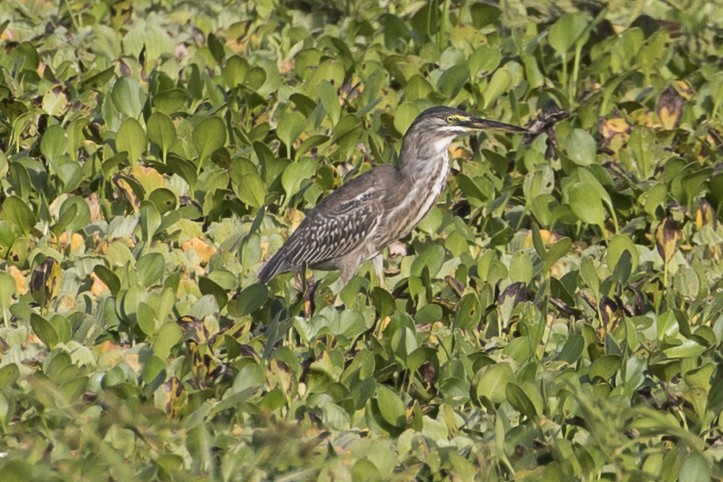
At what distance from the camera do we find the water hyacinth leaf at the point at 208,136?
8453 millimetres

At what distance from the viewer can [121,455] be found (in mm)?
5746

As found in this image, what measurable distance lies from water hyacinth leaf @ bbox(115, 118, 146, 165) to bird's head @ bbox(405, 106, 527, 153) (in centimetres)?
139

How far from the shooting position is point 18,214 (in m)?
7.77

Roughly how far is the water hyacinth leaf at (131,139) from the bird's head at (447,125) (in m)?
1.39

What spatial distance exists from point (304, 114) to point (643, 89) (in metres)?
2.02

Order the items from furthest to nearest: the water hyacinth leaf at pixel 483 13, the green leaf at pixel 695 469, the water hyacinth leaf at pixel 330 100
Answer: the water hyacinth leaf at pixel 483 13 → the water hyacinth leaf at pixel 330 100 → the green leaf at pixel 695 469

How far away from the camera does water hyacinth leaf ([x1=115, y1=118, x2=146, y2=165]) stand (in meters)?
8.42

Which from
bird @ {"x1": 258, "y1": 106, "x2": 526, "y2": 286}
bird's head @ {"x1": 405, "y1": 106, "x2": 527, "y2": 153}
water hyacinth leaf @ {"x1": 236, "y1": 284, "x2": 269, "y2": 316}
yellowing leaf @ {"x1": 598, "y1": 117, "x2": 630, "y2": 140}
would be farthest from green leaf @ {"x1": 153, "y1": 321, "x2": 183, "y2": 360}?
yellowing leaf @ {"x1": 598, "y1": 117, "x2": 630, "y2": 140}

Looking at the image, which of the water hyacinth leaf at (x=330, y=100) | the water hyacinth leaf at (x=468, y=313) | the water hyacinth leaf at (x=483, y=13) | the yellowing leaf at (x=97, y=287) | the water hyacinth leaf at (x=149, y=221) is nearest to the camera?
the water hyacinth leaf at (x=468, y=313)

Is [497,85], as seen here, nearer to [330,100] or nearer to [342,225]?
[330,100]

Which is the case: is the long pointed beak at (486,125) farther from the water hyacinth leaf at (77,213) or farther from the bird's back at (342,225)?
the water hyacinth leaf at (77,213)

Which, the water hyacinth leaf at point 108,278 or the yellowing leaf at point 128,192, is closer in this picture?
the water hyacinth leaf at point 108,278

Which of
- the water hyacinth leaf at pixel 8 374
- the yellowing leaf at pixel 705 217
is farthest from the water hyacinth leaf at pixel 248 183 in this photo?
the water hyacinth leaf at pixel 8 374

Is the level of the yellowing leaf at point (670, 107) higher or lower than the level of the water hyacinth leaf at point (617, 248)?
lower
